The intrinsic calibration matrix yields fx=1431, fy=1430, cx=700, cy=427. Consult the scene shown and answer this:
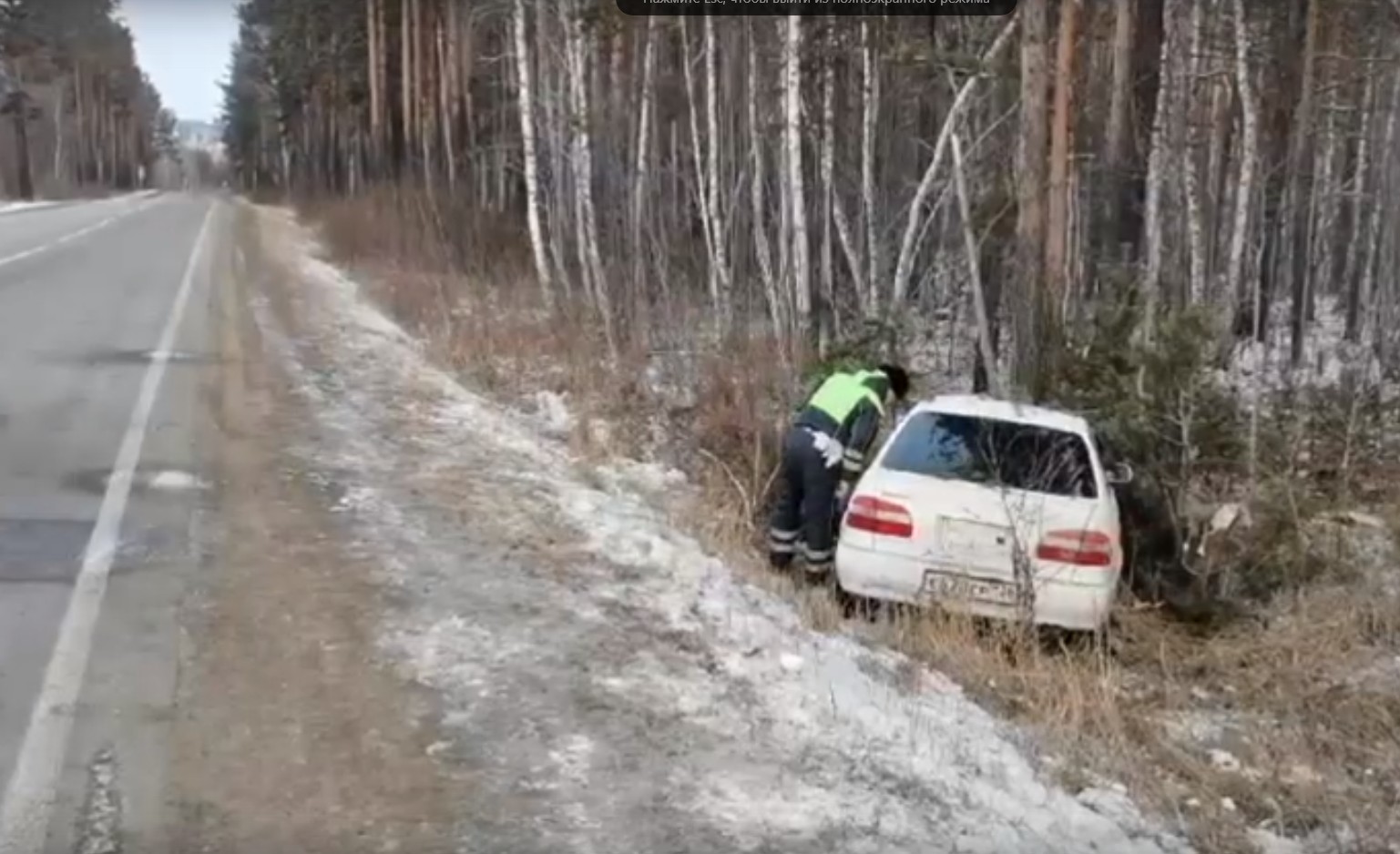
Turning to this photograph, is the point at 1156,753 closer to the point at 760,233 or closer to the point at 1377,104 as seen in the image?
the point at 760,233

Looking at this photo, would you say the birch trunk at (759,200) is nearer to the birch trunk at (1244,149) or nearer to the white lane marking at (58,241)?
the birch trunk at (1244,149)

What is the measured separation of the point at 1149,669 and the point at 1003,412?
5.45 feet

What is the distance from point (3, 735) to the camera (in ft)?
17.0

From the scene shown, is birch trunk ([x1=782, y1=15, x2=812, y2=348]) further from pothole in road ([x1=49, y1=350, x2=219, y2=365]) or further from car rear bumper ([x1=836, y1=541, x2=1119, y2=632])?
car rear bumper ([x1=836, y1=541, x2=1119, y2=632])

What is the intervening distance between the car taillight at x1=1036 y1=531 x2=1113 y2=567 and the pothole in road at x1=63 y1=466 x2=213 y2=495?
17.1 feet

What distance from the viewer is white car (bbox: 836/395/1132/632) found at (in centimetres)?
743

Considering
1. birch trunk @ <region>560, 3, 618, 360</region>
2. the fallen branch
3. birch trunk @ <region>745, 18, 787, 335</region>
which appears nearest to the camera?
the fallen branch

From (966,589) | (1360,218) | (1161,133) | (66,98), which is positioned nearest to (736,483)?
(966,589)

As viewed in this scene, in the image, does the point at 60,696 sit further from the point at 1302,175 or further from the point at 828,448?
the point at 1302,175

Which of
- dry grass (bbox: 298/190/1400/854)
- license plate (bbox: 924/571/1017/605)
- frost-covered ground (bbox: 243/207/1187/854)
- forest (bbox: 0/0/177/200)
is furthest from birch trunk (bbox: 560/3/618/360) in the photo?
forest (bbox: 0/0/177/200)

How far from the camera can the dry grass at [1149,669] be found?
18.9 feet

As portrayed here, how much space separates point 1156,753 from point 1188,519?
435cm

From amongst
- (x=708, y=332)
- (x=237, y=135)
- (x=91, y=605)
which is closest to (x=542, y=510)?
(x=91, y=605)

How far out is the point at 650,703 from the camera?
19.4 ft
